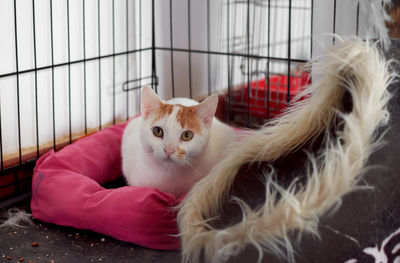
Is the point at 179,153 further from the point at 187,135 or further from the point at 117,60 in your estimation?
the point at 117,60

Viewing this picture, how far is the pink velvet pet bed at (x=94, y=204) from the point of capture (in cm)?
127

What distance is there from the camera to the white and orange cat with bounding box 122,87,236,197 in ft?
4.41

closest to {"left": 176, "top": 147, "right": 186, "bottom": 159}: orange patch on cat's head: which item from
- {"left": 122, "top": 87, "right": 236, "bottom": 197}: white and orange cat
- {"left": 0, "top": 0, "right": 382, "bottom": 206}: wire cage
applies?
{"left": 122, "top": 87, "right": 236, "bottom": 197}: white and orange cat

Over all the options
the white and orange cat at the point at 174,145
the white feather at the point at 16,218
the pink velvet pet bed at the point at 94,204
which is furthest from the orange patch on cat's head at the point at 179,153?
the white feather at the point at 16,218

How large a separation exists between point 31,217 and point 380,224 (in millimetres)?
1011

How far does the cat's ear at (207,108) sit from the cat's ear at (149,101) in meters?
0.12

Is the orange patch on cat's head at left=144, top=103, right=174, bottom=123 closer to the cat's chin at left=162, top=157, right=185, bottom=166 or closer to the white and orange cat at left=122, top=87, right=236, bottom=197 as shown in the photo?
the white and orange cat at left=122, top=87, right=236, bottom=197

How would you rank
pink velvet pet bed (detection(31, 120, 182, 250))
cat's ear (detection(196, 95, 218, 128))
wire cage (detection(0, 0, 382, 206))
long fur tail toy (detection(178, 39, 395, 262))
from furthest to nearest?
wire cage (detection(0, 0, 382, 206)), cat's ear (detection(196, 95, 218, 128)), pink velvet pet bed (detection(31, 120, 182, 250)), long fur tail toy (detection(178, 39, 395, 262))

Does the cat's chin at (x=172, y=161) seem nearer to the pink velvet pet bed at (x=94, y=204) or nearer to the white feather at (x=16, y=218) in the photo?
the pink velvet pet bed at (x=94, y=204)

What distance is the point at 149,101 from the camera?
1400 millimetres

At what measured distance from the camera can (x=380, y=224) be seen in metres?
0.89

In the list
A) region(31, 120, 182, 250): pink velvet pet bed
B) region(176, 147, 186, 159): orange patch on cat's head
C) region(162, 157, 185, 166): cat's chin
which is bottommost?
region(31, 120, 182, 250): pink velvet pet bed

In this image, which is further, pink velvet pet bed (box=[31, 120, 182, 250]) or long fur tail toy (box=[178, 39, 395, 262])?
pink velvet pet bed (box=[31, 120, 182, 250])

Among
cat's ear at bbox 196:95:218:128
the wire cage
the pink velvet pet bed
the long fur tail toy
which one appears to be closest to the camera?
the long fur tail toy
